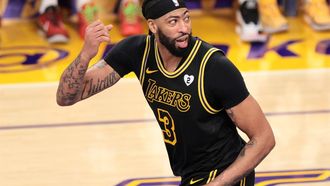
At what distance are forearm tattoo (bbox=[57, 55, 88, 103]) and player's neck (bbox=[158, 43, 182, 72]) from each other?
354mm

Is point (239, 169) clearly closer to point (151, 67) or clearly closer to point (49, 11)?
point (151, 67)

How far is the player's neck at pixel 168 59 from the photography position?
12.1 feet

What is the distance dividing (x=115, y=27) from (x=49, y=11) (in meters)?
0.78

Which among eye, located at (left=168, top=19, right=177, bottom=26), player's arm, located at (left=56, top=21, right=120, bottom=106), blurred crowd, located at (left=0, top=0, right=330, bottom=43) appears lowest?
blurred crowd, located at (left=0, top=0, right=330, bottom=43)

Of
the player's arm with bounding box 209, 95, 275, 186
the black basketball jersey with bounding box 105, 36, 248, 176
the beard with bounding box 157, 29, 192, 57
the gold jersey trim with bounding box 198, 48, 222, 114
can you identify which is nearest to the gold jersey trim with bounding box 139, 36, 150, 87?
the black basketball jersey with bounding box 105, 36, 248, 176

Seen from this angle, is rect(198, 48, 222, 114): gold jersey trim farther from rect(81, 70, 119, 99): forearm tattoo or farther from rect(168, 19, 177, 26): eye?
rect(81, 70, 119, 99): forearm tattoo

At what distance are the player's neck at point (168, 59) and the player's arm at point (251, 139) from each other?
0.33 meters

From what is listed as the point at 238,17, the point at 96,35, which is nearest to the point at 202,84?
the point at 96,35

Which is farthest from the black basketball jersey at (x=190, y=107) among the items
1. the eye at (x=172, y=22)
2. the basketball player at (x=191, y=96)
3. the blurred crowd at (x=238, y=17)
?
the blurred crowd at (x=238, y=17)

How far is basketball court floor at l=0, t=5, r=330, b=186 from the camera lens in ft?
17.6

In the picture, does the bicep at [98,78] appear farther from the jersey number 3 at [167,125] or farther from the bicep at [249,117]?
the bicep at [249,117]

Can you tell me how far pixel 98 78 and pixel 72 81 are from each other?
0.64ft

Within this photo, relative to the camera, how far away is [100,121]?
630cm

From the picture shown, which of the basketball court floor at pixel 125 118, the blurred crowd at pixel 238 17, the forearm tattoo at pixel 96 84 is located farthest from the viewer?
the blurred crowd at pixel 238 17
